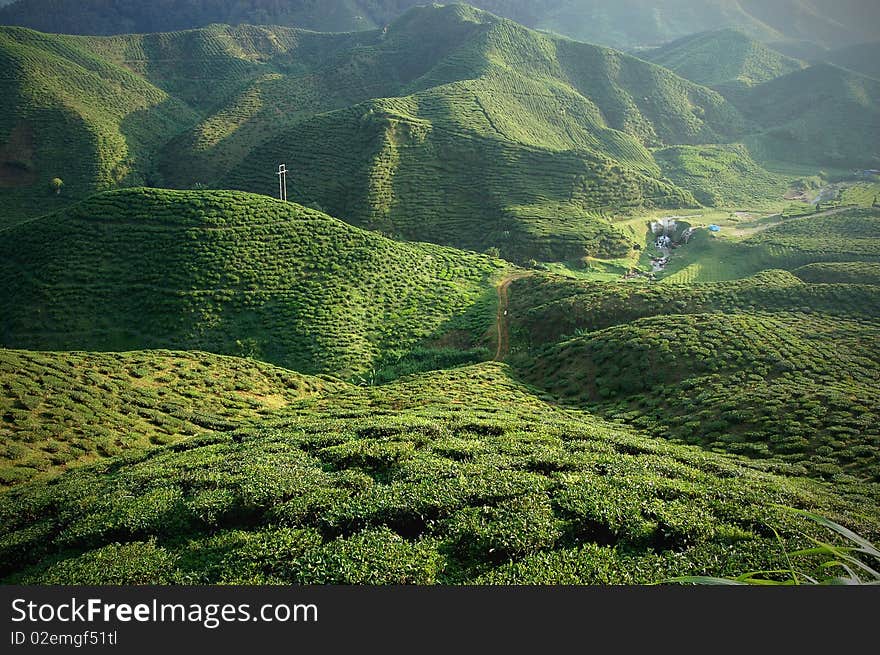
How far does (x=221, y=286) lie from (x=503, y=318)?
838 inches

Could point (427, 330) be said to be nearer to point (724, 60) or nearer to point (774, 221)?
point (774, 221)

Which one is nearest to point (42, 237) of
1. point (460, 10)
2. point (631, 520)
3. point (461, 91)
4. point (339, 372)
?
point (339, 372)

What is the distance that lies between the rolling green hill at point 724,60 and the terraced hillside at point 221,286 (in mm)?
139677

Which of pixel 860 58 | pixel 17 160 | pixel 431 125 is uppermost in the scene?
pixel 860 58

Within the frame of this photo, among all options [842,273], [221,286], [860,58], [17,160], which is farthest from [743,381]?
[860,58]

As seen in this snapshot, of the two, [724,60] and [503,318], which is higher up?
[724,60]

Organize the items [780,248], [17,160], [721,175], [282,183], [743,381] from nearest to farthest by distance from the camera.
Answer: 1. [743,381]
2. [780,248]
3. [282,183]
4. [17,160]
5. [721,175]

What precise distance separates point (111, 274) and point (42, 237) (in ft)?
24.4

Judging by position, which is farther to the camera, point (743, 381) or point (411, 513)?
point (743, 381)

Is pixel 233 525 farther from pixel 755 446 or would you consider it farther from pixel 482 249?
pixel 482 249

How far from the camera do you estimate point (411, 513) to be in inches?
481

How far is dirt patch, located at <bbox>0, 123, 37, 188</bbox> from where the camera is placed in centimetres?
7788

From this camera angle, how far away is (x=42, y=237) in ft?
137

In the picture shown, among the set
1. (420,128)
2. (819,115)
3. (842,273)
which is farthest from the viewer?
(819,115)
